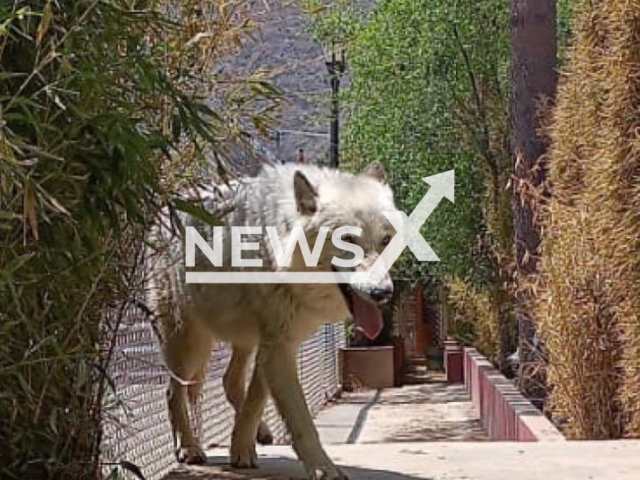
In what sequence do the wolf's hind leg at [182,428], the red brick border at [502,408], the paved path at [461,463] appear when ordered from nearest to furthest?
the paved path at [461,463], the wolf's hind leg at [182,428], the red brick border at [502,408]

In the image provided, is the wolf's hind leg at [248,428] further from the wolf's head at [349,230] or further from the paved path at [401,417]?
the paved path at [401,417]

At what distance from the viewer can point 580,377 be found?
21.7ft

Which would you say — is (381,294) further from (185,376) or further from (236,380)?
(236,380)

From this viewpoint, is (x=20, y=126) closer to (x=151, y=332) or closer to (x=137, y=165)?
(x=137, y=165)

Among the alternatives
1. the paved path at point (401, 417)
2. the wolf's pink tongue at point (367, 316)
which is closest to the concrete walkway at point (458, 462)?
the wolf's pink tongue at point (367, 316)

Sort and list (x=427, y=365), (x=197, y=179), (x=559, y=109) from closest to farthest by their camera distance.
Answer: (x=197, y=179) → (x=559, y=109) → (x=427, y=365)

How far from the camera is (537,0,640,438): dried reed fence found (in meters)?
5.75

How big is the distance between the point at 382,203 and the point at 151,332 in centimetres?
106

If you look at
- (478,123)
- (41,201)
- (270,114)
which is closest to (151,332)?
(270,114)

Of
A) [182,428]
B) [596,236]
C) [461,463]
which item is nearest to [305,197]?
[182,428]

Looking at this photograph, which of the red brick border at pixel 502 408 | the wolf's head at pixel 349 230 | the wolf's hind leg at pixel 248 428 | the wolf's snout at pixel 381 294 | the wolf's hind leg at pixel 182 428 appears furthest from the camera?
the red brick border at pixel 502 408

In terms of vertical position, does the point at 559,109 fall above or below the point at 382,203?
above

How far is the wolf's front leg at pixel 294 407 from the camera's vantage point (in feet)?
14.0

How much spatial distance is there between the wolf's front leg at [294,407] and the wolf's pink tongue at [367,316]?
0.30 metres
